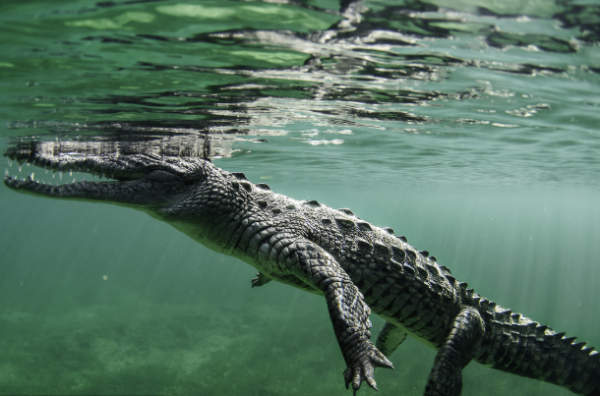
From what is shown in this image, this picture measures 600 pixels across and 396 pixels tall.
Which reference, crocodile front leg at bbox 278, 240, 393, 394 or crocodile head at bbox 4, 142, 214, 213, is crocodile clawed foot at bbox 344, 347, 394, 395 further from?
crocodile head at bbox 4, 142, 214, 213

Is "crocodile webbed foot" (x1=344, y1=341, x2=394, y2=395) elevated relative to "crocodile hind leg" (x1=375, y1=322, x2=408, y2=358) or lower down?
elevated

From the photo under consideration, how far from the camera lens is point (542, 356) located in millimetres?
4691

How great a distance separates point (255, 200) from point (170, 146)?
771 centimetres

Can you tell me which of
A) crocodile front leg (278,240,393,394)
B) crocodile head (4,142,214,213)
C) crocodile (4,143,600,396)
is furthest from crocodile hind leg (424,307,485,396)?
crocodile head (4,142,214,213)

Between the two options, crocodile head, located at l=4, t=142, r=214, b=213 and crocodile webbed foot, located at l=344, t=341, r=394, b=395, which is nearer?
crocodile webbed foot, located at l=344, t=341, r=394, b=395

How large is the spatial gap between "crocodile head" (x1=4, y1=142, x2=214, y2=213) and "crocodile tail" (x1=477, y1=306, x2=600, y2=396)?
4.32m

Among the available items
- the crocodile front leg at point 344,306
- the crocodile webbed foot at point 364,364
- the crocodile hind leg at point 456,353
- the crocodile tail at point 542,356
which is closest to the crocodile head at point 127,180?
the crocodile front leg at point 344,306

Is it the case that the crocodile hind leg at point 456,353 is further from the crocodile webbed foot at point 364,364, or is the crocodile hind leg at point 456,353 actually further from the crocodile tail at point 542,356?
the crocodile webbed foot at point 364,364

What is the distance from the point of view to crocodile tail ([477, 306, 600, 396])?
4645mm

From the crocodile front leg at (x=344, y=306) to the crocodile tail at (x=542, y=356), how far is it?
229cm

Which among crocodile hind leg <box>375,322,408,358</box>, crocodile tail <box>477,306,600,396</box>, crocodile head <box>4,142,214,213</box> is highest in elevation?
crocodile head <box>4,142,214,213</box>

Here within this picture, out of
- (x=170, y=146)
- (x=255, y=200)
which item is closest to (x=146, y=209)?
(x=255, y=200)

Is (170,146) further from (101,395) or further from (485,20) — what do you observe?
(485,20)

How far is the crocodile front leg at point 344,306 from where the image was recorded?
10.7 ft
